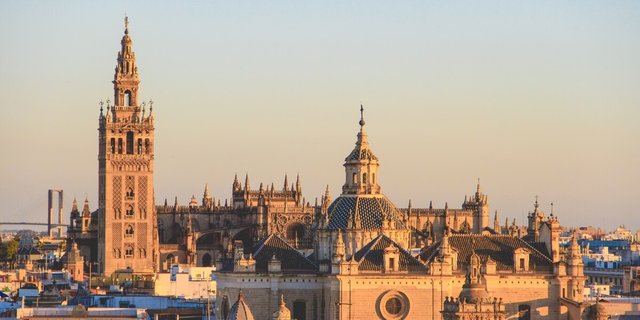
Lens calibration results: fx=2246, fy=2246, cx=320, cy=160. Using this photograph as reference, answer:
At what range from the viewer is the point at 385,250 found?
123m

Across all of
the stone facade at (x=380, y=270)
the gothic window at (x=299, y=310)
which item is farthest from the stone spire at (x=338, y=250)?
the gothic window at (x=299, y=310)

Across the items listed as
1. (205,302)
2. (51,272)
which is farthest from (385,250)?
(51,272)

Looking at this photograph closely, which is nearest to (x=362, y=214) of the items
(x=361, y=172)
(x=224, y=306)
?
(x=361, y=172)

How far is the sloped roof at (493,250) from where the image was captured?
417 ft

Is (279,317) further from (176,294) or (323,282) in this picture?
(176,294)

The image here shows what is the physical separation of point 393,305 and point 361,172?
10.8 m

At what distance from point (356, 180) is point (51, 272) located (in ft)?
231

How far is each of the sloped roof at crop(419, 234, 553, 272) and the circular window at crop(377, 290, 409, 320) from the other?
3658 mm

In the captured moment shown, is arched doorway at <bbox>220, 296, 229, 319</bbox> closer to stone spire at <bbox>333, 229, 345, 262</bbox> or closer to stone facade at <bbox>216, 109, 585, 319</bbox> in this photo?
stone facade at <bbox>216, 109, 585, 319</bbox>

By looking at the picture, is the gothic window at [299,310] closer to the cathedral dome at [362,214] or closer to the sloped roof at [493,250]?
the cathedral dome at [362,214]

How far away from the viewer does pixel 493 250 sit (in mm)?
128500

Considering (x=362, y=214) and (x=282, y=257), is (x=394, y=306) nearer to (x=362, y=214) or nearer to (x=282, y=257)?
(x=282, y=257)

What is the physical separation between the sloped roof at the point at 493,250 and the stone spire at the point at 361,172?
5.05 metres

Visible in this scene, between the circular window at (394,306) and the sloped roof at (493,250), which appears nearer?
the circular window at (394,306)
